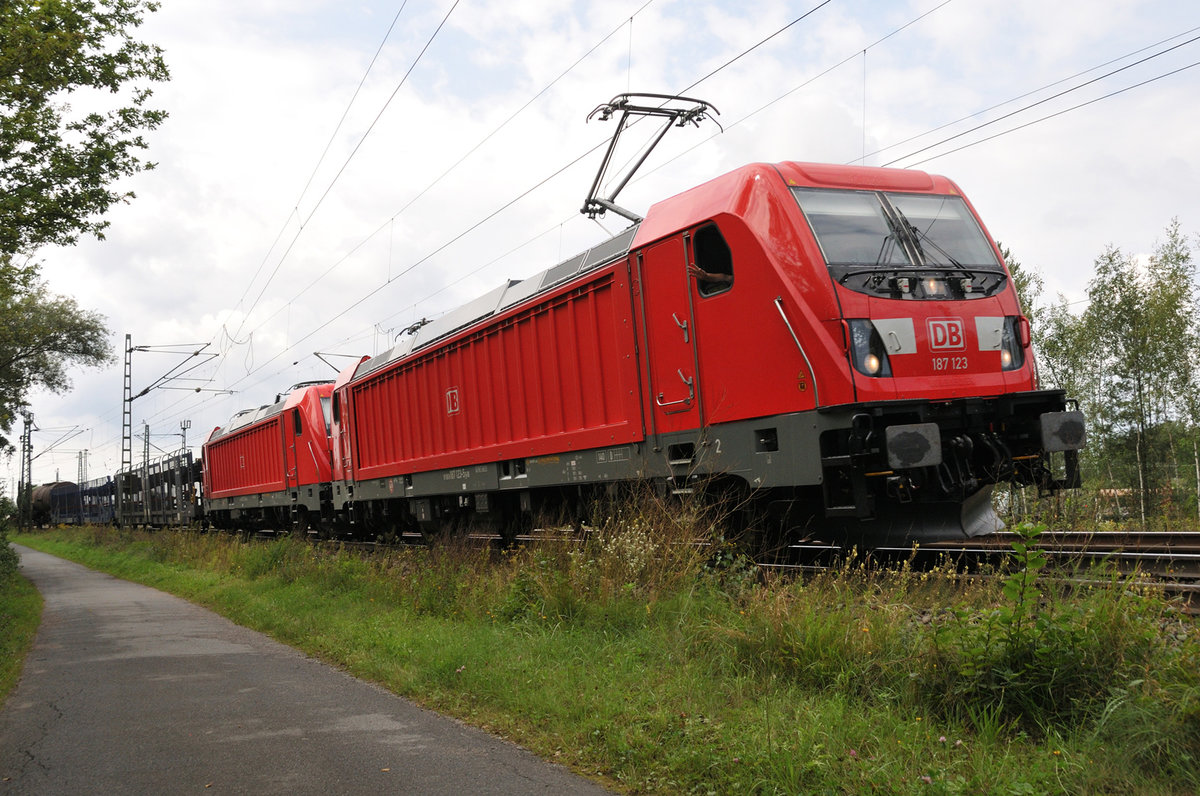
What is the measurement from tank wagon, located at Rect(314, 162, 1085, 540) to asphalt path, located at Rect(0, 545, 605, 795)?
339 centimetres

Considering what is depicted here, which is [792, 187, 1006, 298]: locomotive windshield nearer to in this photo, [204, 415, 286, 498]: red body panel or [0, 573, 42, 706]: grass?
[0, 573, 42, 706]: grass

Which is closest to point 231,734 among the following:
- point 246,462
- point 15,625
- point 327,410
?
point 15,625

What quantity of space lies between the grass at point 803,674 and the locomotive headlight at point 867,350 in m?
1.58

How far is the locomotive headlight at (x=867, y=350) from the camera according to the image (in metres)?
7.06

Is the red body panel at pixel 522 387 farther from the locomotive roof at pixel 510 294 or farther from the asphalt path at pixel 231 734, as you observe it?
the asphalt path at pixel 231 734

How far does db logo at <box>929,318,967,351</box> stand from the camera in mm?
7453

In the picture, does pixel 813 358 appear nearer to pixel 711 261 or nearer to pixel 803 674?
pixel 711 261

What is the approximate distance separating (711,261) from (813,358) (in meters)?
1.45

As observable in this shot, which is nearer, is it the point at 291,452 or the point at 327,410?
the point at 327,410

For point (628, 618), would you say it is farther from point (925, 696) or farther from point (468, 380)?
point (468, 380)

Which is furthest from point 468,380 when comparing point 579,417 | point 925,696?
point 925,696

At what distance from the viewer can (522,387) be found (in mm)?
11195

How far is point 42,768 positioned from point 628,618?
3.58 m

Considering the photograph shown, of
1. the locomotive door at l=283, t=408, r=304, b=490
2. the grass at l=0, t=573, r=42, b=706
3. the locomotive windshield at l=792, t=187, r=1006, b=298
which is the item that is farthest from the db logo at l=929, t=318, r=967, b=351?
the locomotive door at l=283, t=408, r=304, b=490
